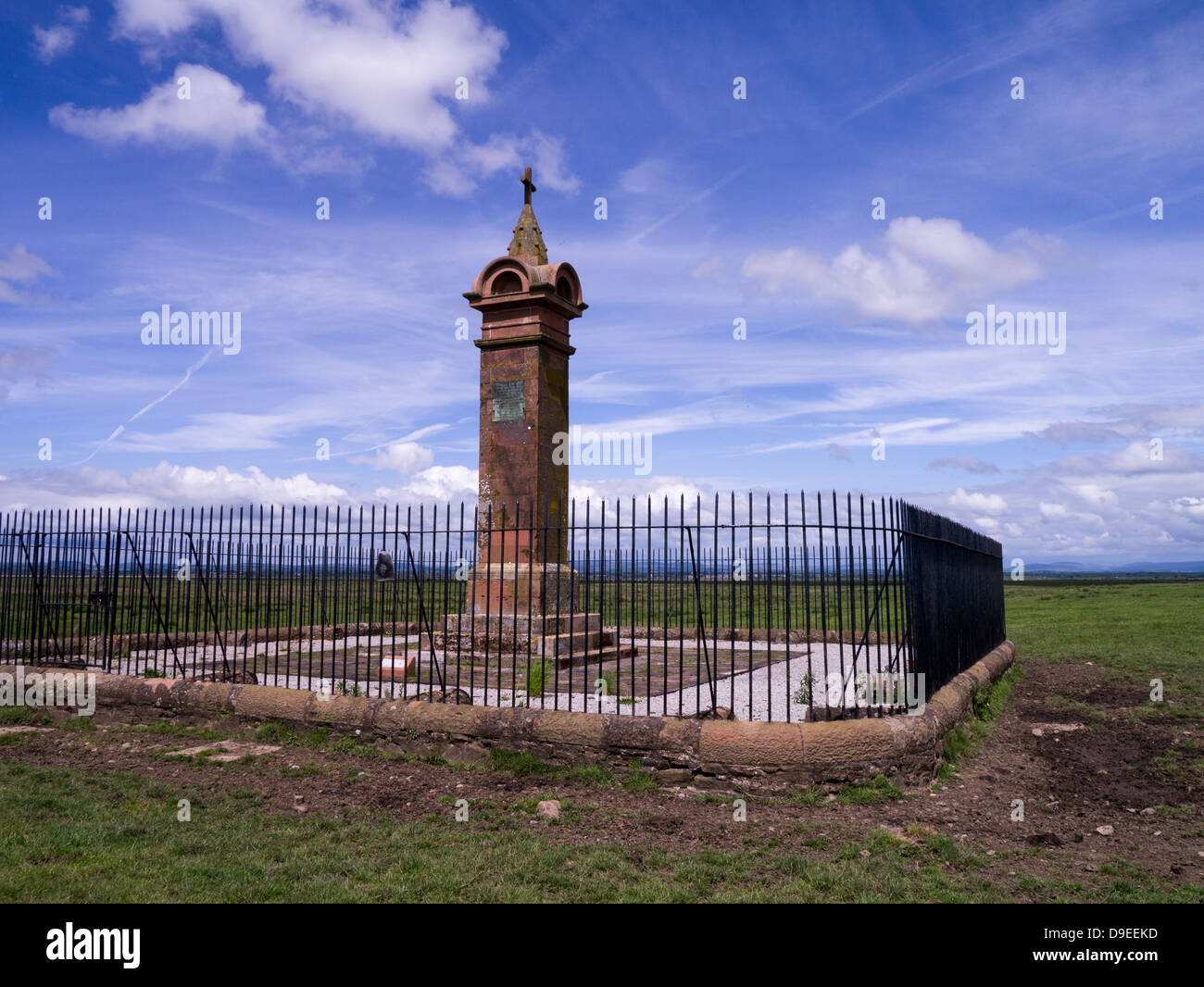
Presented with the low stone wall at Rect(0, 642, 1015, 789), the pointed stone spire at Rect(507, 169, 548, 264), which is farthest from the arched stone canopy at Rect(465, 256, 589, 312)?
the low stone wall at Rect(0, 642, 1015, 789)

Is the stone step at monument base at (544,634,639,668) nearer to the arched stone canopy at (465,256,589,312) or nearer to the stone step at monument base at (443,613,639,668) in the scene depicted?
the stone step at monument base at (443,613,639,668)

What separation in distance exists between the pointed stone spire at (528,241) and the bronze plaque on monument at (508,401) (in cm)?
203

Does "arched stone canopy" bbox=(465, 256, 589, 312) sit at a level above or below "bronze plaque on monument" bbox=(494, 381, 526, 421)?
above

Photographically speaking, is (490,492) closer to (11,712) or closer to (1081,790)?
(11,712)

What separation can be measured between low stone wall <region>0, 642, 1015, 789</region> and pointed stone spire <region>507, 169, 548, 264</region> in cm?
726

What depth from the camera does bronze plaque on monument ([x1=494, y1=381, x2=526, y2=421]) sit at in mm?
11508

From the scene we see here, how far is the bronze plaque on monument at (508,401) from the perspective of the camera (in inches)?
453

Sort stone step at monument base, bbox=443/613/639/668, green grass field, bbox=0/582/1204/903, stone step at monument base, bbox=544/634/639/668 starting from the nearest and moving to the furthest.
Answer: green grass field, bbox=0/582/1204/903, stone step at monument base, bbox=544/634/639/668, stone step at monument base, bbox=443/613/639/668

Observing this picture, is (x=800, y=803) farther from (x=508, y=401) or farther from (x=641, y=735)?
(x=508, y=401)

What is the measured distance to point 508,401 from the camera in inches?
456

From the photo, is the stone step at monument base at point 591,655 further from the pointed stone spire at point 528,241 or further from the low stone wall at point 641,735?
the pointed stone spire at point 528,241

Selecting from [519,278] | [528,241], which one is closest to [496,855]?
[519,278]
